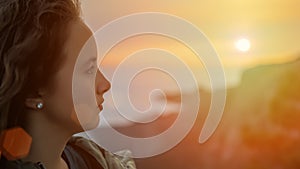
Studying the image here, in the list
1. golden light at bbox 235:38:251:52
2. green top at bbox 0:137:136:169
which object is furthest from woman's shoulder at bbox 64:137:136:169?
golden light at bbox 235:38:251:52

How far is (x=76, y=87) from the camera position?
0.62 metres

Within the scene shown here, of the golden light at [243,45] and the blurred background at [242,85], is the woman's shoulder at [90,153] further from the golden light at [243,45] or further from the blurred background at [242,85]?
the golden light at [243,45]

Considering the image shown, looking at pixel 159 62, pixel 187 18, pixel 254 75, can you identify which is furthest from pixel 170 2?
pixel 254 75

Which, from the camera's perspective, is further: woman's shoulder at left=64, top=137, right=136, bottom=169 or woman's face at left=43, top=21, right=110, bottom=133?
woman's shoulder at left=64, top=137, right=136, bottom=169

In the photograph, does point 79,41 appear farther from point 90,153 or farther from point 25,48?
point 90,153

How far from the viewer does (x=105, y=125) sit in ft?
2.99

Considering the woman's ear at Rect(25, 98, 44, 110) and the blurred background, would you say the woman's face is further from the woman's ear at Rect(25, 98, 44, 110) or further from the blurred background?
the blurred background

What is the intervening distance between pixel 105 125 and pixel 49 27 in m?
0.38

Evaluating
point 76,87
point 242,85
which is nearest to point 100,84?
point 76,87

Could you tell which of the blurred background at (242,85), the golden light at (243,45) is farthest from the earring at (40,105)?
the golden light at (243,45)

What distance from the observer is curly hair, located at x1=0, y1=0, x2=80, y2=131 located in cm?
56

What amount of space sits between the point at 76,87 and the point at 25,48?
10 centimetres

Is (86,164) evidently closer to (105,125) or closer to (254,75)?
(105,125)

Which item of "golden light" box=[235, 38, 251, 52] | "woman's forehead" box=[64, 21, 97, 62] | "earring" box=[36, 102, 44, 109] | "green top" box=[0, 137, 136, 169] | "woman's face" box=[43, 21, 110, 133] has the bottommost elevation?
"green top" box=[0, 137, 136, 169]
